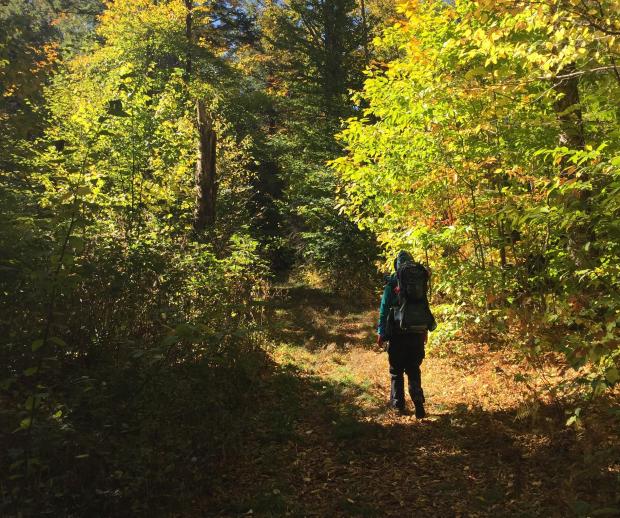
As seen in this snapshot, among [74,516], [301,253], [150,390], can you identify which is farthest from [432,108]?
[301,253]

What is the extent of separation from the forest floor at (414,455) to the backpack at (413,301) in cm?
129

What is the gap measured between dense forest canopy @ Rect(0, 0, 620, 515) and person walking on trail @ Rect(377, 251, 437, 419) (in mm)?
1344

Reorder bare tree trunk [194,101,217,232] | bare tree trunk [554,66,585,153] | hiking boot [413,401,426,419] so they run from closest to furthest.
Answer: bare tree trunk [554,66,585,153] → hiking boot [413,401,426,419] → bare tree trunk [194,101,217,232]

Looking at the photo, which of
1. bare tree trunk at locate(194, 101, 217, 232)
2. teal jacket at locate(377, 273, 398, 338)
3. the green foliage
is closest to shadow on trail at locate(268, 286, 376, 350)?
bare tree trunk at locate(194, 101, 217, 232)

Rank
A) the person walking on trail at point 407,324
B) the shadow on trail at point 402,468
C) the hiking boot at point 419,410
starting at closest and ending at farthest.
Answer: the shadow on trail at point 402,468, the person walking on trail at point 407,324, the hiking boot at point 419,410

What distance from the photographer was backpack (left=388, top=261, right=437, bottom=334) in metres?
5.79

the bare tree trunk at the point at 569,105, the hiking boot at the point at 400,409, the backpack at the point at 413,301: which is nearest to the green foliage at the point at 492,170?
the bare tree trunk at the point at 569,105

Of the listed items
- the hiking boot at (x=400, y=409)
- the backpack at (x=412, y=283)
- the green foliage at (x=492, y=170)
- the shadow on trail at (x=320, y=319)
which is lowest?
the hiking boot at (x=400, y=409)

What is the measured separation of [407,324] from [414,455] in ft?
5.07

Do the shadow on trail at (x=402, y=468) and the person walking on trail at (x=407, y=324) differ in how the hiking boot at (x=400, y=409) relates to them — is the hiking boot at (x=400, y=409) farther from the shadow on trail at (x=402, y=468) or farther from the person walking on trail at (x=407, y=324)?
the shadow on trail at (x=402, y=468)

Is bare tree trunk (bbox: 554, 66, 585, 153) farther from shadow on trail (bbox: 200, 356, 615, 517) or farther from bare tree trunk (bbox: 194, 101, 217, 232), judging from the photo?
bare tree trunk (bbox: 194, 101, 217, 232)

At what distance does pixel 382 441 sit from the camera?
538 cm

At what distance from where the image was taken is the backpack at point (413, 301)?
5.79m

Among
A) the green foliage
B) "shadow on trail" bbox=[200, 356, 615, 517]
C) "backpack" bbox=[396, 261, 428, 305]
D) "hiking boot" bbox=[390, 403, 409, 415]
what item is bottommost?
"shadow on trail" bbox=[200, 356, 615, 517]
